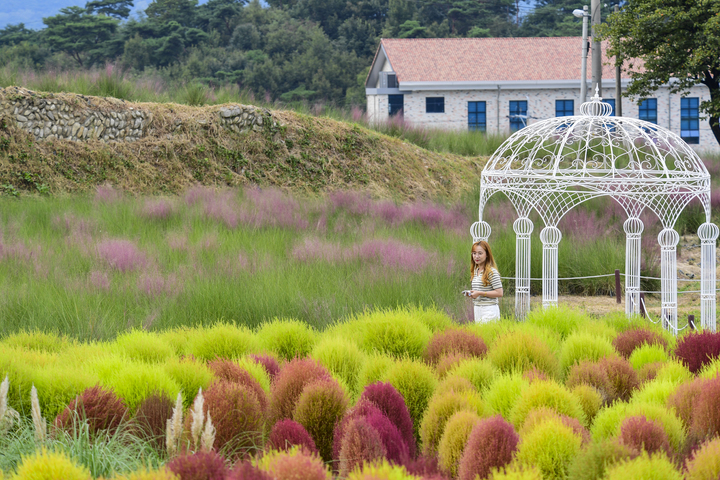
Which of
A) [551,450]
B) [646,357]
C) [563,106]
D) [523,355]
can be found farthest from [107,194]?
[563,106]

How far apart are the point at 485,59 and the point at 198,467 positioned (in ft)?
114

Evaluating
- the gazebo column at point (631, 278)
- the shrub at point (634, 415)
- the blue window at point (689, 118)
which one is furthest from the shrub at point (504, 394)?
the blue window at point (689, 118)

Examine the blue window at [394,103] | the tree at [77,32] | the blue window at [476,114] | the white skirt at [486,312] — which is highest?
the tree at [77,32]

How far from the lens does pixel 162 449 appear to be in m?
3.21

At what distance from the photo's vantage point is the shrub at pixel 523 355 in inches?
160

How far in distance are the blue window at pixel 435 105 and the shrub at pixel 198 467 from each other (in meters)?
32.4

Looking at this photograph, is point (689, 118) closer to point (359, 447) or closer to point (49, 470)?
point (359, 447)

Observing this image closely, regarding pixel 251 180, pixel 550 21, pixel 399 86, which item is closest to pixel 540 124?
pixel 251 180

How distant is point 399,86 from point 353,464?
31.7 m

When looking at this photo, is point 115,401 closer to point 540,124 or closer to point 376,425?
point 376,425

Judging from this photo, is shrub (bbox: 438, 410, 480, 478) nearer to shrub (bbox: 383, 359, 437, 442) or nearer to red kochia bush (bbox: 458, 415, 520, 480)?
red kochia bush (bbox: 458, 415, 520, 480)

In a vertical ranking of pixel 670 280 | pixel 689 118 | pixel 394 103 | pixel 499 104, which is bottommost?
pixel 670 280

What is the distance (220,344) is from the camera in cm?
453

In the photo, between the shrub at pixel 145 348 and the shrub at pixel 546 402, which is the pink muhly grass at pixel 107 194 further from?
the shrub at pixel 546 402
